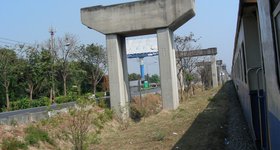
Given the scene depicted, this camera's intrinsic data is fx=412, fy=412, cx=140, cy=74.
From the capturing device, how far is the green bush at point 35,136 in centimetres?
1301

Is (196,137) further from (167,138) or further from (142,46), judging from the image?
(142,46)

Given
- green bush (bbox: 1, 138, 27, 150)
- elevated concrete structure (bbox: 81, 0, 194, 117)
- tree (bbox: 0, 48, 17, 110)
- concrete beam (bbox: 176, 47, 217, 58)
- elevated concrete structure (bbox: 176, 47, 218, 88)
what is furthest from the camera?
tree (bbox: 0, 48, 17, 110)

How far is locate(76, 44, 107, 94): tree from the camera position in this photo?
5472cm

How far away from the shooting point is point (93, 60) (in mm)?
55469

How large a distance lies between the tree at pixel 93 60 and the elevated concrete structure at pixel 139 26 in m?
30.8

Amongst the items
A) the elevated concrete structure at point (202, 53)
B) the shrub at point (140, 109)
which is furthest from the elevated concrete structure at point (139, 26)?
the elevated concrete structure at point (202, 53)

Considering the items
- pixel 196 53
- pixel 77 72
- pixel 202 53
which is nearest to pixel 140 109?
pixel 196 53

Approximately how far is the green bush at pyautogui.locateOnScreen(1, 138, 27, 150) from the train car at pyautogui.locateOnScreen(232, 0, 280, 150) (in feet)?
23.9

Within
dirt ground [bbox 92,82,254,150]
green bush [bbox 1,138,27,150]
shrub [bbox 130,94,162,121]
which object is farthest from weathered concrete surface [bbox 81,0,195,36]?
green bush [bbox 1,138,27,150]

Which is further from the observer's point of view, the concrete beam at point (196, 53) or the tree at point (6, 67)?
the tree at point (6, 67)

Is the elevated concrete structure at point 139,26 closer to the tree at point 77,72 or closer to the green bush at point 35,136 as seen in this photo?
the green bush at point 35,136

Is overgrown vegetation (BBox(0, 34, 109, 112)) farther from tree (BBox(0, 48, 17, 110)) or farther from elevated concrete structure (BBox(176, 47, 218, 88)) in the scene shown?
elevated concrete structure (BBox(176, 47, 218, 88))

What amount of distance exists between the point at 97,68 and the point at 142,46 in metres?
6.76

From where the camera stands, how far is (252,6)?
21.5 feet
